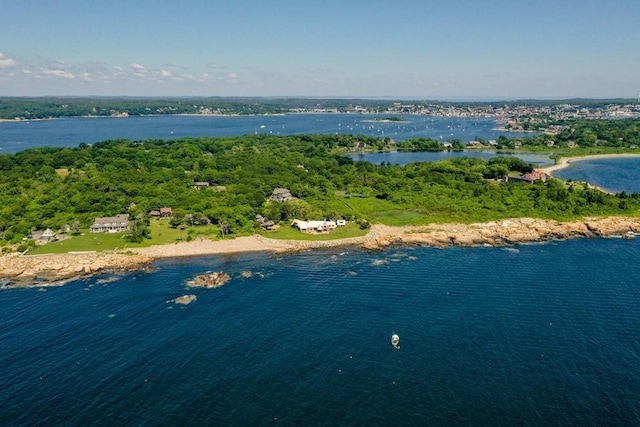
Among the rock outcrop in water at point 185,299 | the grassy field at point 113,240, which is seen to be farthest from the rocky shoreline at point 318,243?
the rock outcrop in water at point 185,299

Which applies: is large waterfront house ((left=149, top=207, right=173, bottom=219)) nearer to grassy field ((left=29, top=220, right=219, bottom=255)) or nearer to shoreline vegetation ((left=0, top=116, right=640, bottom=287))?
shoreline vegetation ((left=0, top=116, right=640, bottom=287))

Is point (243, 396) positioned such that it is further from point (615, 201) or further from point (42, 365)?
point (615, 201)

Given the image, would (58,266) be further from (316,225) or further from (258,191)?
(258,191)

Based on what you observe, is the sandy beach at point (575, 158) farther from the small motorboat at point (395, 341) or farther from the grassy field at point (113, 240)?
the small motorboat at point (395, 341)

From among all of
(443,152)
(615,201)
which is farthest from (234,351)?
(443,152)

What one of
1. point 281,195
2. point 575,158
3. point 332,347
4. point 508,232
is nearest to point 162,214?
point 281,195
